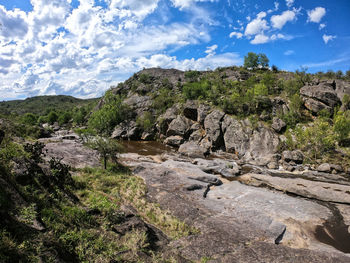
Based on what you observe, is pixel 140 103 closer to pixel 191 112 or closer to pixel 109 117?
pixel 109 117

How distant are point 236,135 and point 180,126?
19.3 metres

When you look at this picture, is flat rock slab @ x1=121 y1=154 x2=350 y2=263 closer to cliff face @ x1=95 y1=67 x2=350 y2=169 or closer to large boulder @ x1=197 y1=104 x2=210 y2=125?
cliff face @ x1=95 y1=67 x2=350 y2=169

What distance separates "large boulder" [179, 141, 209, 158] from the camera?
4944 centimetres

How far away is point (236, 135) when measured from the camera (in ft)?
173

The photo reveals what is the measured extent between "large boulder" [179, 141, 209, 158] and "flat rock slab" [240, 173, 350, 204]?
60.6ft

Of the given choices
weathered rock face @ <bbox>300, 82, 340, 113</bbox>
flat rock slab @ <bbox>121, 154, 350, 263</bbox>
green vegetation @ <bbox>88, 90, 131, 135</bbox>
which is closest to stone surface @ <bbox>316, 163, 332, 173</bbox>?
flat rock slab @ <bbox>121, 154, 350, 263</bbox>

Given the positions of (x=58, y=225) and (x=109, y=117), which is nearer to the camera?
(x=58, y=225)

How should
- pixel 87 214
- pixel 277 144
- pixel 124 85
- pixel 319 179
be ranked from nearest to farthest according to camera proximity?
pixel 87 214 < pixel 319 179 < pixel 277 144 < pixel 124 85

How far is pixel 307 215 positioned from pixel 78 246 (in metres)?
22.8

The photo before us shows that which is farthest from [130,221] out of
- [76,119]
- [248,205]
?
[76,119]

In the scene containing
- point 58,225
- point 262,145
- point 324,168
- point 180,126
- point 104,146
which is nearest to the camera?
point 58,225

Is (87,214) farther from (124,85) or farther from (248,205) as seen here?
(124,85)

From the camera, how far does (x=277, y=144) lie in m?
46.1

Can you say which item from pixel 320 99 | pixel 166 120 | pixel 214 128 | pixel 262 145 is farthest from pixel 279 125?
pixel 166 120
